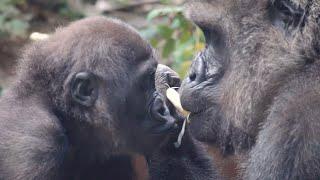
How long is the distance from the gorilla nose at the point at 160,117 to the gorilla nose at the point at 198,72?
1.24ft

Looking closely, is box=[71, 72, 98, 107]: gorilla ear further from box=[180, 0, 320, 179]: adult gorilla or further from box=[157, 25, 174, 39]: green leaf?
box=[157, 25, 174, 39]: green leaf

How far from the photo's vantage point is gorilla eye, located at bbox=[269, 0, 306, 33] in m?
3.30

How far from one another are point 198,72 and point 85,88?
0.65 m

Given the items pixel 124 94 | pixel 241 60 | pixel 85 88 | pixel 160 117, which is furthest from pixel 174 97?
pixel 241 60

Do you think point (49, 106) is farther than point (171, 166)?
No

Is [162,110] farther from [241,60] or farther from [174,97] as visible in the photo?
[241,60]

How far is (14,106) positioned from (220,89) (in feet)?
3.82

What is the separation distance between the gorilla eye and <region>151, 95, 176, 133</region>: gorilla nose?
91cm

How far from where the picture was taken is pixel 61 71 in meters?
4.00

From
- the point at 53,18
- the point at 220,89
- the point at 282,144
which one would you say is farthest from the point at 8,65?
the point at 282,144

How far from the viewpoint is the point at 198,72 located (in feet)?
12.1

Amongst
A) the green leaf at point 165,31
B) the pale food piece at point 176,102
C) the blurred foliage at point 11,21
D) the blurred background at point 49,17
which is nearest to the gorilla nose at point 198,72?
the pale food piece at point 176,102

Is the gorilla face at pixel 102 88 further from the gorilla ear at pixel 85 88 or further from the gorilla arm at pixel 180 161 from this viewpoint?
the gorilla arm at pixel 180 161

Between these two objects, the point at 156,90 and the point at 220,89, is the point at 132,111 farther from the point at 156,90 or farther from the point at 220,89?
the point at 220,89
